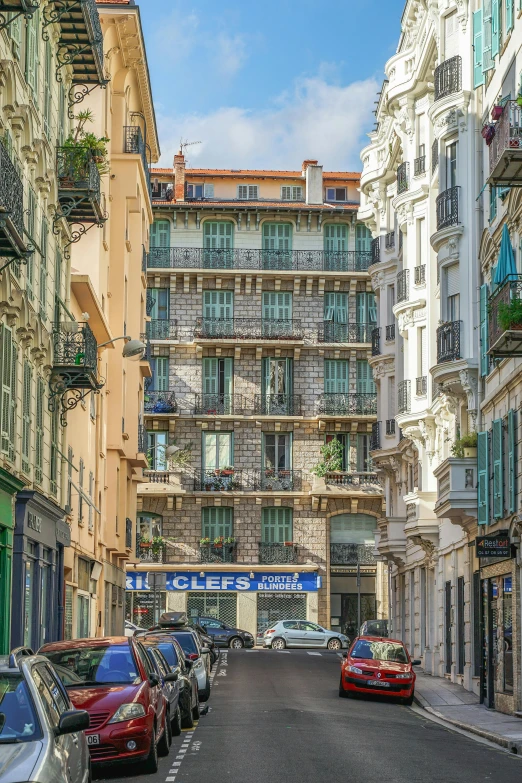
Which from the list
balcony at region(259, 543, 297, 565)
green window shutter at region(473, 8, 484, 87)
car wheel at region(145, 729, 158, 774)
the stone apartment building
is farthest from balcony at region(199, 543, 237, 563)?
car wheel at region(145, 729, 158, 774)

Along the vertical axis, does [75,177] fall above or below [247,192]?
below

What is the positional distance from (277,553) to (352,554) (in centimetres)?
375

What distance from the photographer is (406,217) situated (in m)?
45.2

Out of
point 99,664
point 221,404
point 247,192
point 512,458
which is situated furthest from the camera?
point 247,192

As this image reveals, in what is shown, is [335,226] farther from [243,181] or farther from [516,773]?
[516,773]

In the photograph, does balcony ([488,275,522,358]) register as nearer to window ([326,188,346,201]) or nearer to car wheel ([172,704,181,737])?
car wheel ([172,704,181,737])

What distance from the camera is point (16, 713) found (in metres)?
10.0

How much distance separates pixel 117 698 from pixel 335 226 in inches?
2224

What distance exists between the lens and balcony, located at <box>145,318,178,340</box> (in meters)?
68.9

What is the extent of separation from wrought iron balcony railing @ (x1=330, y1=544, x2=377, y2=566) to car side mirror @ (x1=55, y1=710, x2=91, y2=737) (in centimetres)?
5710

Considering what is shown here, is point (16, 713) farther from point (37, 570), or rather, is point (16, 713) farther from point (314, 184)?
point (314, 184)

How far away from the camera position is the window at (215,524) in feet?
219

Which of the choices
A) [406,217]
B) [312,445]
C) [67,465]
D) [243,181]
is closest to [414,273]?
[406,217]

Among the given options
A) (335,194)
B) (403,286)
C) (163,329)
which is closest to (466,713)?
(403,286)
